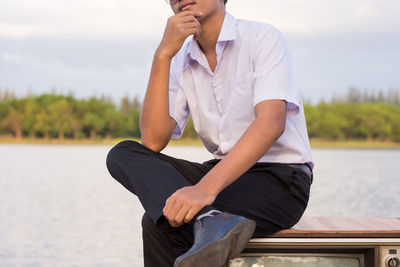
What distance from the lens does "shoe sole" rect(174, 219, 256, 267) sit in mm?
1557

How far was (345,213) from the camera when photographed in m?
8.23

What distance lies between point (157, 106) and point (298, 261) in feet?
2.63

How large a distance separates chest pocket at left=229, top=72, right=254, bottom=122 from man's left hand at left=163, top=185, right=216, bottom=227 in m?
0.45

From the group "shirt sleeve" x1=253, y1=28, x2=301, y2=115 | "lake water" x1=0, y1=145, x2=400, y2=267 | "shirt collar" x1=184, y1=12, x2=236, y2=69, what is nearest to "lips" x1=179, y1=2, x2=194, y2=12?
"shirt collar" x1=184, y1=12, x2=236, y2=69

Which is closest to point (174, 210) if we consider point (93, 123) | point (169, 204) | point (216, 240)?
point (169, 204)

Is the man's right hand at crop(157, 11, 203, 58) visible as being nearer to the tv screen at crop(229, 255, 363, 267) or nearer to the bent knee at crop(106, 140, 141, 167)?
the bent knee at crop(106, 140, 141, 167)

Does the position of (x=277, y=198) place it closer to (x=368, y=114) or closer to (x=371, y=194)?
(x=371, y=194)

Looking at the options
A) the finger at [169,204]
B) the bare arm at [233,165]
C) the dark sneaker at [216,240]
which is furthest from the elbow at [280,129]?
the finger at [169,204]

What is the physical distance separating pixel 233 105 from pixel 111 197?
26.9 feet

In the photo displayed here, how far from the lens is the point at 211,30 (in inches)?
84.4

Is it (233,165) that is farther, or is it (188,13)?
(188,13)

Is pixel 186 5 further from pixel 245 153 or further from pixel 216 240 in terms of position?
pixel 216 240

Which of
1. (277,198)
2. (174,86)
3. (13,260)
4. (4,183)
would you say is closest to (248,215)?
(277,198)

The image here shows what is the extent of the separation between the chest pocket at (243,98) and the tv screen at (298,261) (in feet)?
1.72
